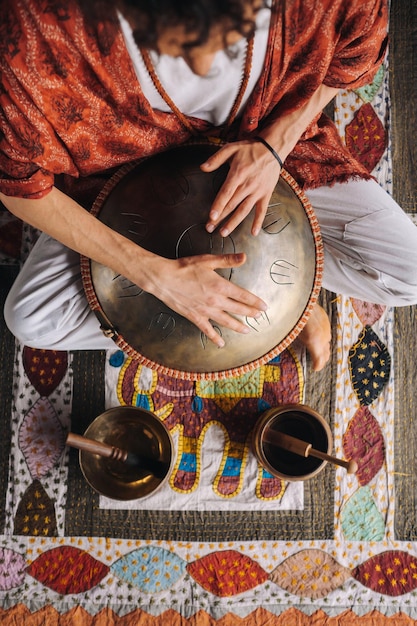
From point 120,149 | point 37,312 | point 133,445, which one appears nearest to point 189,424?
point 133,445

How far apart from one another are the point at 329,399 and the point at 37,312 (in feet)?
2.43

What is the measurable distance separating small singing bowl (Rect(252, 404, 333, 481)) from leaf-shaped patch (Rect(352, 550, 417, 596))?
34cm

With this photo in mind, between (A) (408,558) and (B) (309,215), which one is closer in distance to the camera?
(B) (309,215)

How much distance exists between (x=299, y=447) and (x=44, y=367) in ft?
2.16


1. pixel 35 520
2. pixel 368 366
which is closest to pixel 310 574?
pixel 368 366

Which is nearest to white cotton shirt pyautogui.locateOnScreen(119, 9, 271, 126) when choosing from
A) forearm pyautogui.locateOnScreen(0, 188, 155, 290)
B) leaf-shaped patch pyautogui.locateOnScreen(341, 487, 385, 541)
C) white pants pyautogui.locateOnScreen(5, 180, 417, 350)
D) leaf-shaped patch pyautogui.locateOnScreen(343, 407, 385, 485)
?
forearm pyautogui.locateOnScreen(0, 188, 155, 290)

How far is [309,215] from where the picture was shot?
3.21ft

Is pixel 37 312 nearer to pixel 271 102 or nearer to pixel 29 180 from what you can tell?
pixel 29 180

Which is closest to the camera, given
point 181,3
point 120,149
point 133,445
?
point 181,3

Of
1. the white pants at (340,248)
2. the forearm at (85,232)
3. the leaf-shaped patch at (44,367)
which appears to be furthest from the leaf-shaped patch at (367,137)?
the leaf-shaped patch at (44,367)

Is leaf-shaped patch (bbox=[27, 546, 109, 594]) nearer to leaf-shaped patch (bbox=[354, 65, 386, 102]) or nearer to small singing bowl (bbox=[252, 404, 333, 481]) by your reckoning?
small singing bowl (bbox=[252, 404, 333, 481])

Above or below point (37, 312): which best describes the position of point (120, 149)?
above

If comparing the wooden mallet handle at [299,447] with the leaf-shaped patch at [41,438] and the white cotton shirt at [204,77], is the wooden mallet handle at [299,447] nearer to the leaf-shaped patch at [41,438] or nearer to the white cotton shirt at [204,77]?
the leaf-shaped patch at [41,438]

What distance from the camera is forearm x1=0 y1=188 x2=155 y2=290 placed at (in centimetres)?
87
